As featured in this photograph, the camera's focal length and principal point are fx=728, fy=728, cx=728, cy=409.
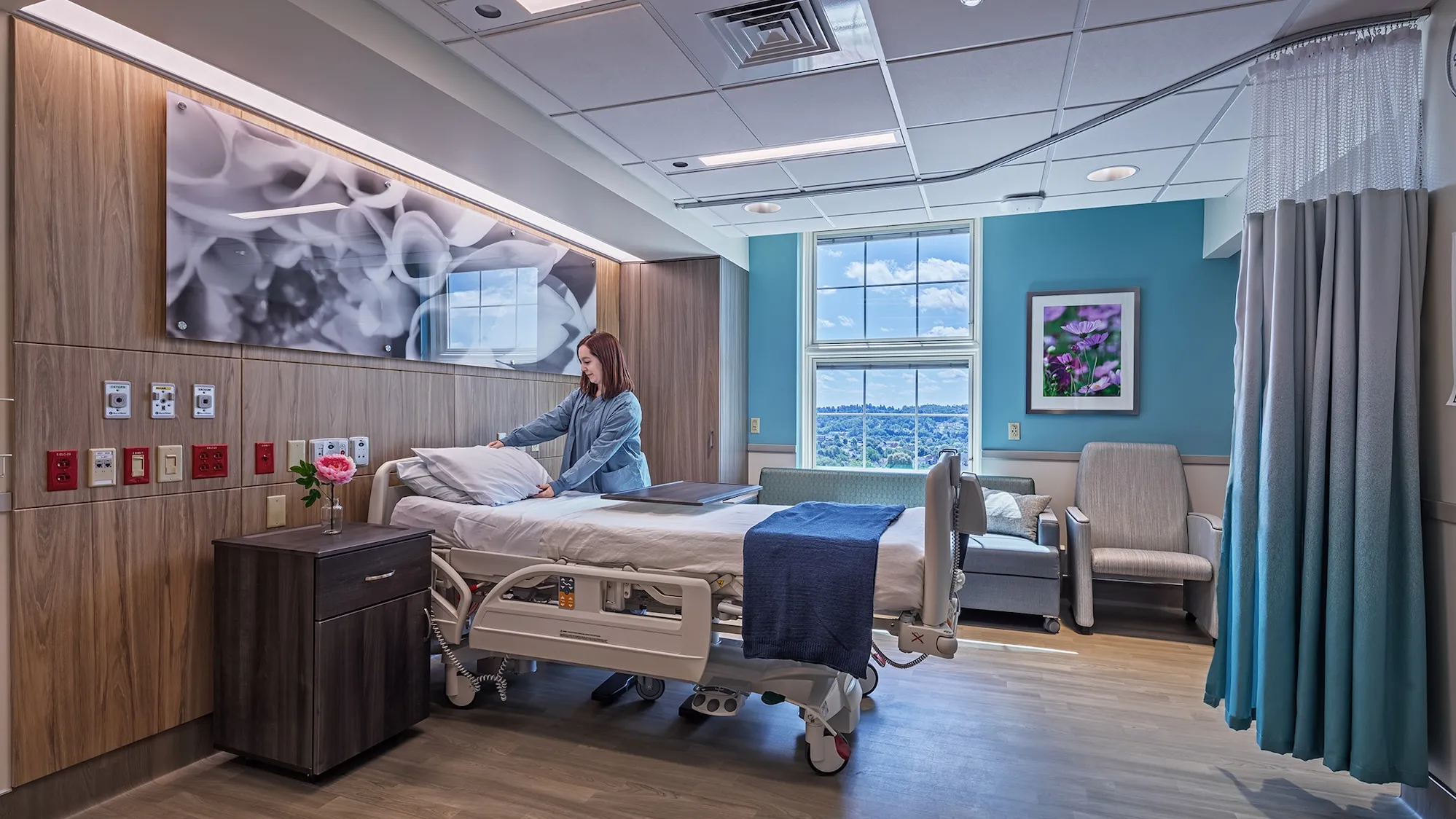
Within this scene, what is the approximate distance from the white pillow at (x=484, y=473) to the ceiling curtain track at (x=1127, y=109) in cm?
186

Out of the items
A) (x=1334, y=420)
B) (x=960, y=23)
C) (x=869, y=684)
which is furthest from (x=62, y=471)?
(x=1334, y=420)

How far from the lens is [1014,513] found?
448 centimetres

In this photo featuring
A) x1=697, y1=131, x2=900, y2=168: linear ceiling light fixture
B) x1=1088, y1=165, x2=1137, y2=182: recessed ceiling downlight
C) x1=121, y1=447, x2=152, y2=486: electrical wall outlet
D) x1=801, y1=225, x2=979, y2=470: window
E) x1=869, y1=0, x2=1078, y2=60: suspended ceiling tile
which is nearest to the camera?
x1=869, y1=0, x2=1078, y2=60: suspended ceiling tile

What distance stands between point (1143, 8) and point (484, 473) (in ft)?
9.62

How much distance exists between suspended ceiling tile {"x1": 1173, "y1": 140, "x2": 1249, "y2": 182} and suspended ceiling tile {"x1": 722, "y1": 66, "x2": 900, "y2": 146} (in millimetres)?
1551

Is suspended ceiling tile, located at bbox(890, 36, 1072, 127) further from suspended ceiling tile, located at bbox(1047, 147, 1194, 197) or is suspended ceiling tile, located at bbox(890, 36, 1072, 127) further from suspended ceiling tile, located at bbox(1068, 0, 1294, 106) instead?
suspended ceiling tile, located at bbox(1047, 147, 1194, 197)

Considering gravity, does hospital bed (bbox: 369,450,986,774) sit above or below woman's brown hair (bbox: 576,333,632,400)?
below

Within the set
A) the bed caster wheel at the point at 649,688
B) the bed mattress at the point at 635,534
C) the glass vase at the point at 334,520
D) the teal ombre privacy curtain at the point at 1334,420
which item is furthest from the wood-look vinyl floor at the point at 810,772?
the glass vase at the point at 334,520

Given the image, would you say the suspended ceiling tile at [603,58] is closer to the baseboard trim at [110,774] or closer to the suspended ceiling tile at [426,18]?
the suspended ceiling tile at [426,18]

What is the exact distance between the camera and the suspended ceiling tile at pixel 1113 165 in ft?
11.4

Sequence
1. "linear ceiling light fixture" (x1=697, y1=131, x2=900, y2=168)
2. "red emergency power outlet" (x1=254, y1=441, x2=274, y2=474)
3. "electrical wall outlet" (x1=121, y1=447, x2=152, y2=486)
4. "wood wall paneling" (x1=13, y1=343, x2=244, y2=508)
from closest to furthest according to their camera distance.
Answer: "wood wall paneling" (x1=13, y1=343, x2=244, y2=508) → "electrical wall outlet" (x1=121, y1=447, x2=152, y2=486) → "red emergency power outlet" (x1=254, y1=441, x2=274, y2=474) → "linear ceiling light fixture" (x1=697, y1=131, x2=900, y2=168)

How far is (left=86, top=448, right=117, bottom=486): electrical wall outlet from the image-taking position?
2.21m

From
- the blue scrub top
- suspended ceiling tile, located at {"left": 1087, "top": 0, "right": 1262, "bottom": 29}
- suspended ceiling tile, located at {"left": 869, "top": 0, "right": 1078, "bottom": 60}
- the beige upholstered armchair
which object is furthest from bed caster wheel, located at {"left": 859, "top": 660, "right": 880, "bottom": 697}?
→ suspended ceiling tile, located at {"left": 1087, "top": 0, "right": 1262, "bottom": 29}

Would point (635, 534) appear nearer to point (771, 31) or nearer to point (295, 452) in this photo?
point (295, 452)
